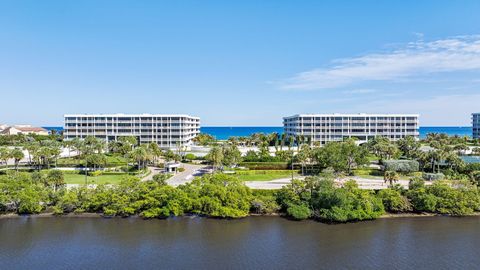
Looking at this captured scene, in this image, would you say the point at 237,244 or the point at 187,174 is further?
the point at 187,174

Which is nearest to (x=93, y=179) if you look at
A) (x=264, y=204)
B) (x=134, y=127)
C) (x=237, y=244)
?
(x=264, y=204)

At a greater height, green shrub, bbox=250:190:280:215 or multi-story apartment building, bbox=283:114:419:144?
multi-story apartment building, bbox=283:114:419:144

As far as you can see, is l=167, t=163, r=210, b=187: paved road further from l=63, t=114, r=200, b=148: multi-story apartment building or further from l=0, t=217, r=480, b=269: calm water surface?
l=63, t=114, r=200, b=148: multi-story apartment building

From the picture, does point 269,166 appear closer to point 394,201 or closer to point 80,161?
point 394,201

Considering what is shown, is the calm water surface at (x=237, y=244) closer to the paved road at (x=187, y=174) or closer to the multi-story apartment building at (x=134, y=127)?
the paved road at (x=187, y=174)

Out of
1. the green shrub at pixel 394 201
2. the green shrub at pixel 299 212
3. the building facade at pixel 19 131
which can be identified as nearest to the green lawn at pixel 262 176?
the green shrub at pixel 299 212

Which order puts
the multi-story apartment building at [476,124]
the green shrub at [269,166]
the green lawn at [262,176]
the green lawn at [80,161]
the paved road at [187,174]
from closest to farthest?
the paved road at [187,174], the green lawn at [262,176], the green shrub at [269,166], the green lawn at [80,161], the multi-story apartment building at [476,124]

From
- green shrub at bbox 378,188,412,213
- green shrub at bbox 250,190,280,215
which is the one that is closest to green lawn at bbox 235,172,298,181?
green shrub at bbox 250,190,280,215
